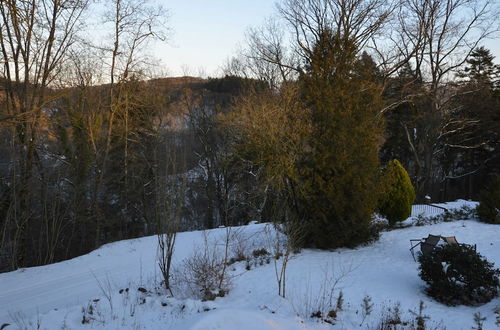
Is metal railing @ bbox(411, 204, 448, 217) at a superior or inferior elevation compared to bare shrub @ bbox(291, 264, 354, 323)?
superior

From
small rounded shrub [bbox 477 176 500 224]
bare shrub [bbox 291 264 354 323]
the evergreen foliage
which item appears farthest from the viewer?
small rounded shrub [bbox 477 176 500 224]

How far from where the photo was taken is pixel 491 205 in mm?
12391

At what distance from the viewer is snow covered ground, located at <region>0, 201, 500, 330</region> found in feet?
17.0

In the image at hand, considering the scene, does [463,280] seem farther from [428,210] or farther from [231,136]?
[231,136]

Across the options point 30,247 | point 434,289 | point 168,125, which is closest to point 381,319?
point 434,289

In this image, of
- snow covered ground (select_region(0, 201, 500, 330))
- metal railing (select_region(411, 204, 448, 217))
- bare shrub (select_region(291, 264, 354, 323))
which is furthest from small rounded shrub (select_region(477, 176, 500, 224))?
bare shrub (select_region(291, 264, 354, 323))

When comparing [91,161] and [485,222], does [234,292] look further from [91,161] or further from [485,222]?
[91,161]

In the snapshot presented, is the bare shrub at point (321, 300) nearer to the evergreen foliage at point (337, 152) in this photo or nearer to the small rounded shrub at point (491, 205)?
the evergreen foliage at point (337, 152)

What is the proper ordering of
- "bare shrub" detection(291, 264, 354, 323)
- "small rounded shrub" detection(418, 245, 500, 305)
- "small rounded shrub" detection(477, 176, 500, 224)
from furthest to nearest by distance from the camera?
"small rounded shrub" detection(477, 176, 500, 224) → "small rounded shrub" detection(418, 245, 500, 305) → "bare shrub" detection(291, 264, 354, 323)

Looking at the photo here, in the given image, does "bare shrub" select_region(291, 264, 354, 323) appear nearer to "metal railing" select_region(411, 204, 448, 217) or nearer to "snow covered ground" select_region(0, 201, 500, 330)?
"snow covered ground" select_region(0, 201, 500, 330)

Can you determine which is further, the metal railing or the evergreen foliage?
the metal railing

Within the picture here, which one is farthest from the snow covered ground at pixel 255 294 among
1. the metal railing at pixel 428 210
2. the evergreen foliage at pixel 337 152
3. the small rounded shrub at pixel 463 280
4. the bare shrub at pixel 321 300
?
the metal railing at pixel 428 210

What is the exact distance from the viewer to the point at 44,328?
4980mm

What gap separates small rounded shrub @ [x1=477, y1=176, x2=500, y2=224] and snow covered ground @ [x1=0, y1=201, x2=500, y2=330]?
79cm
